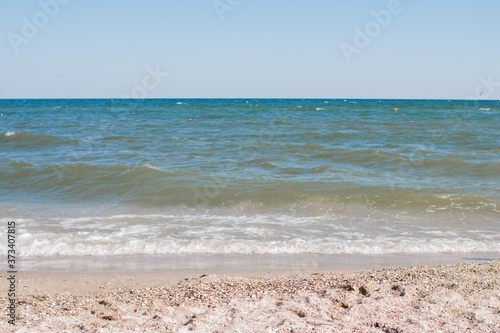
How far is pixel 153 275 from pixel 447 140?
17.5 m

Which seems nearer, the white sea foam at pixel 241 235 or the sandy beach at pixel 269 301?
the sandy beach at pixel 269 301

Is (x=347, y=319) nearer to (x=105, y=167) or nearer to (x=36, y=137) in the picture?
(x=105, y=167)

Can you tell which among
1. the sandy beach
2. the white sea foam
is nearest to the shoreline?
the white sea foam

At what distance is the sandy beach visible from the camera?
372 centimetres

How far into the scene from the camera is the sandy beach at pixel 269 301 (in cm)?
372

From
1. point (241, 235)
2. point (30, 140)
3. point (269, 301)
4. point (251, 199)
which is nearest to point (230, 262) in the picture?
point (241, 235)

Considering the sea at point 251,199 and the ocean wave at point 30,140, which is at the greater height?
the ocean wave at point 30,140

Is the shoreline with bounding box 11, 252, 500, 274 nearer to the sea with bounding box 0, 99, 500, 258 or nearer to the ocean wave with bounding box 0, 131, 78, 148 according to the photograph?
the sea with bounding box 0, 99, 500, 258

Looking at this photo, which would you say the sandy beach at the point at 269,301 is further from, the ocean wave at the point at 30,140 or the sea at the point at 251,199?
the ocean wave at the point at 30,140

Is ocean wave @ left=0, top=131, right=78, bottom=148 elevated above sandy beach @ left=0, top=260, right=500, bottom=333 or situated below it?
above

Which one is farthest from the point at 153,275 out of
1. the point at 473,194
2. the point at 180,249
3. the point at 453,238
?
the point at 473,194

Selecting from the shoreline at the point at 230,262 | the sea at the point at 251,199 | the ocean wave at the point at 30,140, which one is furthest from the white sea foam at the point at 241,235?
the ocean wave at the point at 30,140

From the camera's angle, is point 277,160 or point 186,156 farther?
point 186,156

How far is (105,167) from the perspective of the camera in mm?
12797
